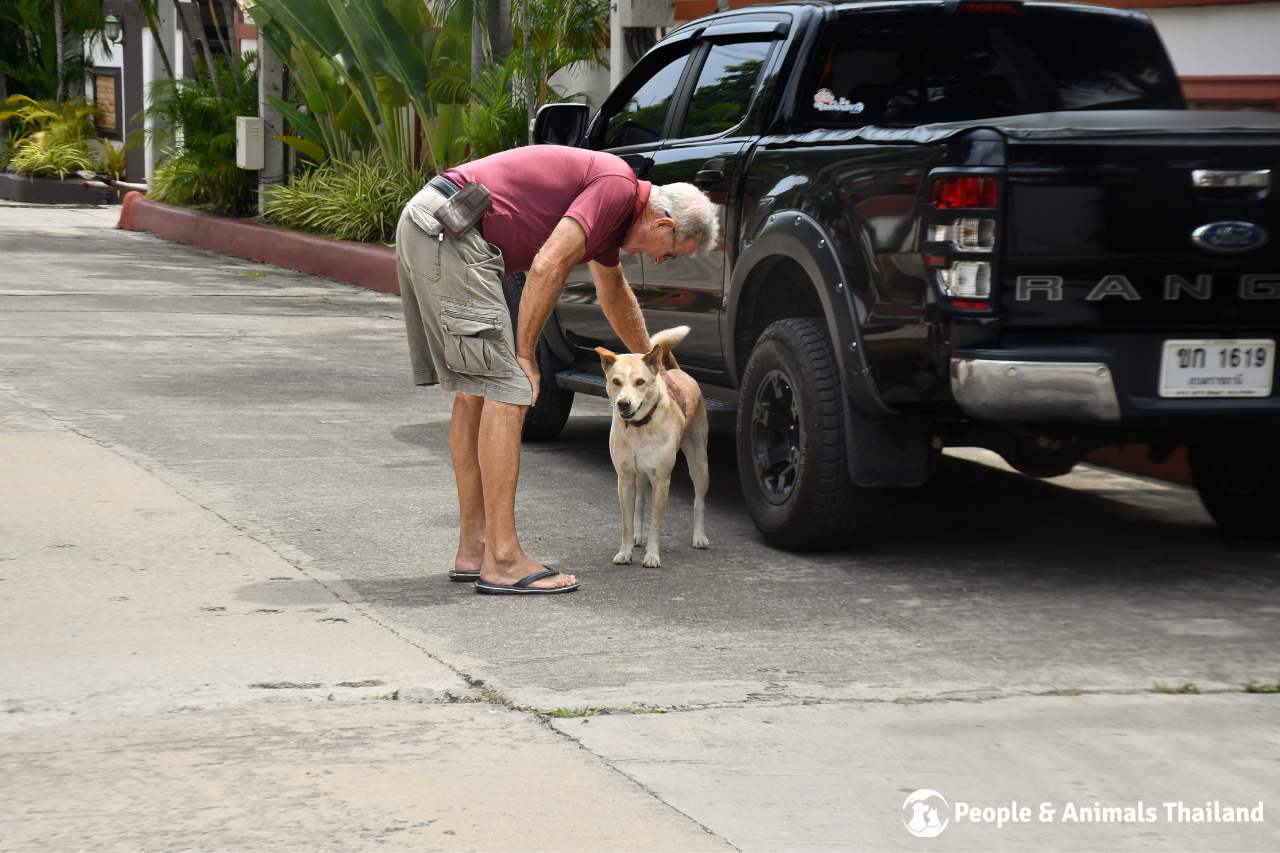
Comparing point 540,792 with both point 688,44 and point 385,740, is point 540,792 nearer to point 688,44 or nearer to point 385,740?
point 385,740

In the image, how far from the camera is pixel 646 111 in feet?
27.4

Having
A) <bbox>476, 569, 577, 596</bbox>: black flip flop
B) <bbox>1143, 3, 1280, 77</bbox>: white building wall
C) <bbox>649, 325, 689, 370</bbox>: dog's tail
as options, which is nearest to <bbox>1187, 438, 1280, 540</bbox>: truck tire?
<bbox>649, 325, 689, 370</bbox>: dog's tail

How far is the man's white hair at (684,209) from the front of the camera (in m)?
6.10

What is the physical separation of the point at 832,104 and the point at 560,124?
5.65 feet

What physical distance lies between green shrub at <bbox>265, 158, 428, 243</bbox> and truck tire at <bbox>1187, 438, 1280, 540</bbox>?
38.1 ft

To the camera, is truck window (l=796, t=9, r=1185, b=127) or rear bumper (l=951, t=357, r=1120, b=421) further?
truck window (l=796, t=9, r=1185, b=127)

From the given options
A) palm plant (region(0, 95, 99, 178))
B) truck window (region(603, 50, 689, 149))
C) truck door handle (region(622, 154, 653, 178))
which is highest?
truck window (region(603, 50, 689, 149))

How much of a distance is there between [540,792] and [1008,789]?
42.0 inches

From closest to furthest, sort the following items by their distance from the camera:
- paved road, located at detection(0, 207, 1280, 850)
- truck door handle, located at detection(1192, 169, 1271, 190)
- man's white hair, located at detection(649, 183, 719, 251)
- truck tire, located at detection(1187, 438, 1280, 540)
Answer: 1. paved road, located at detection(0, 207, 1280, 850)
2. truck door handle, located at detection(1192, 169, 1271, 190)
3. man's white hair, located at detection(649, 183, 719, 251)
4. truck tire, located at detection(1187, 438, 1280, 540)

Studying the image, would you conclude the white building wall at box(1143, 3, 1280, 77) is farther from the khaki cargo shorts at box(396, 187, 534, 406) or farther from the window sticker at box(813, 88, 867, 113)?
the khaki cargo shorts at box(396, 187, 534, 406)

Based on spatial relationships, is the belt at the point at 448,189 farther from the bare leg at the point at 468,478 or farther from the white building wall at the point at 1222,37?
the white building wall at the point at 1222,37

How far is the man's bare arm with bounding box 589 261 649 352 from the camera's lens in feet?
21.1

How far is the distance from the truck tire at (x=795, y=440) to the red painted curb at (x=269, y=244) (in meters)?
9.72

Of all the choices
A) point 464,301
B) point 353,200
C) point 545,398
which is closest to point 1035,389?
point 464,301
